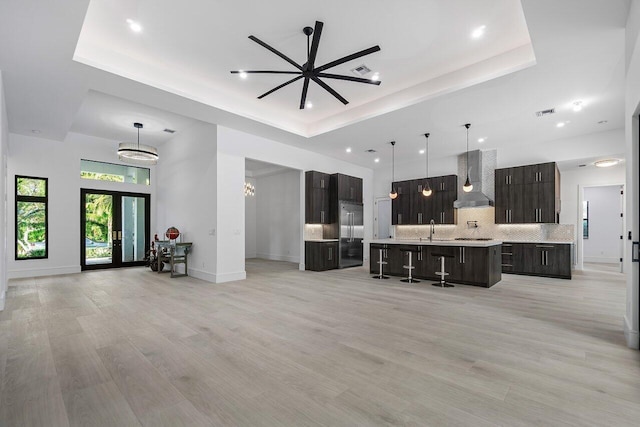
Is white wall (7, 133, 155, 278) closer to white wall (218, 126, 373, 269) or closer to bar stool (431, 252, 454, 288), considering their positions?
white wall (218, 126, 373, 269)

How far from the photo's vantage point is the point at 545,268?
7.17 metres

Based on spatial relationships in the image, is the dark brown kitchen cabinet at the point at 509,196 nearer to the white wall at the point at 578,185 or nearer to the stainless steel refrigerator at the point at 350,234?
the white wall at the point at 578,185

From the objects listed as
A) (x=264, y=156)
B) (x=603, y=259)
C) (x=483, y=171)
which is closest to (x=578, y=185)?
(x=483, y=171)

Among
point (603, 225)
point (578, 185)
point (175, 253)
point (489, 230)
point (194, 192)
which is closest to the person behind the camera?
point (194, 192)

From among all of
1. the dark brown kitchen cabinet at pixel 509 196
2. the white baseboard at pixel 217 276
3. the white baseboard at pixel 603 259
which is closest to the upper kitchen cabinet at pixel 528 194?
the dark brown kitchen cabinet at pixel 509 196

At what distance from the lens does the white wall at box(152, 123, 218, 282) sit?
21.5 feet

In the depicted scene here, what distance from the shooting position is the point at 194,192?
7.22m

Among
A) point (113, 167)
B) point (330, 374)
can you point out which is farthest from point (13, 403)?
point (113, 167)

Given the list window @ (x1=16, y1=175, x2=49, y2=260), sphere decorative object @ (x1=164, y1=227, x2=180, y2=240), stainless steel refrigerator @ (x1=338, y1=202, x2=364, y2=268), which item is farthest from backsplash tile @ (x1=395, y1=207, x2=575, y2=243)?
window @ (x1=16, y1=175, x2=49, y2=260)

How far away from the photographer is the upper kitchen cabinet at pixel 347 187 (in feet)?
29.1

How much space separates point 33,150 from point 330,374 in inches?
352

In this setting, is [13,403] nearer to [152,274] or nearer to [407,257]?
[152,274]

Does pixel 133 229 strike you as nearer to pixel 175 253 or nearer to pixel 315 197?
pixel 175 253

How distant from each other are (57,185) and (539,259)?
12.0m
